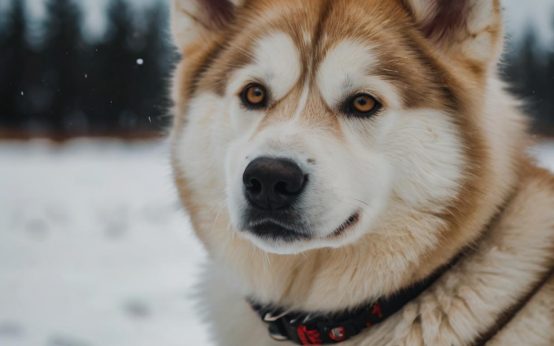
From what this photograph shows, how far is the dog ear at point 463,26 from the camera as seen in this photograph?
2.55 metres

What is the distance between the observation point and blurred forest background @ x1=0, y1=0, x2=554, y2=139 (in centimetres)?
2992

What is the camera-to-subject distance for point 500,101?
2748 mm

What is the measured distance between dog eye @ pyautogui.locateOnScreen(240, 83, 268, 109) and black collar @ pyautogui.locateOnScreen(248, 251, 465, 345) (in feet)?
2.75

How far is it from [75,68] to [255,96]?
31.0m

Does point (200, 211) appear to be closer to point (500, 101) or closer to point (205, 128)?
point (205, 128)

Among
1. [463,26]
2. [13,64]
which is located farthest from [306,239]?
[13,64]

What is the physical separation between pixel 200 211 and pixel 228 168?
337mm

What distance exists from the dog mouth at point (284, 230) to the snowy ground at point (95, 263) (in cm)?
64

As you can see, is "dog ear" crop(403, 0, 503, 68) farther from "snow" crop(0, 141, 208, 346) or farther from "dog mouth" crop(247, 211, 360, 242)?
"snow" crop(0, 141, 208, 346)

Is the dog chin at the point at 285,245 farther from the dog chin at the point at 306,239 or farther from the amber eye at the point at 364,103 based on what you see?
the amber eye at the point at 364,103

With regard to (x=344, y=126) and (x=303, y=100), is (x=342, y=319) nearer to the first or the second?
(x=344, y=126)

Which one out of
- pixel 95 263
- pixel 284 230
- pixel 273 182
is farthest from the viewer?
pixel 95 263

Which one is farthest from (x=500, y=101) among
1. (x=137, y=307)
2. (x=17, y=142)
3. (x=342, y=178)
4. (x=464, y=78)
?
(x=17, y=142)

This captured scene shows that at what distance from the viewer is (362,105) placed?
252 cm
